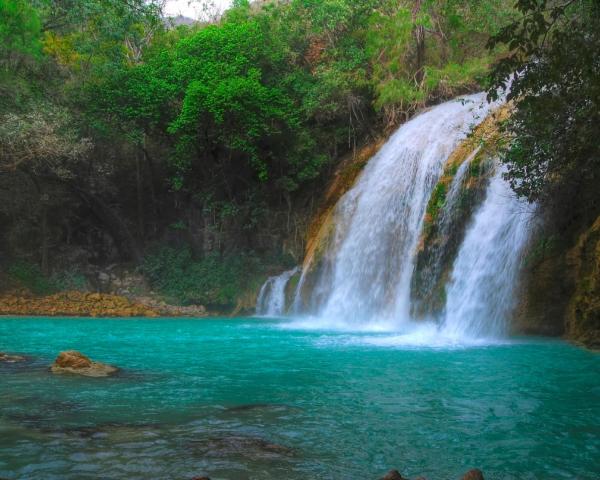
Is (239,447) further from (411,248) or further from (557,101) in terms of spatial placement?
(411,248)

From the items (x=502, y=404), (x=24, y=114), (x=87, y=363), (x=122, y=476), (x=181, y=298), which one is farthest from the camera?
(x=181, y=298)

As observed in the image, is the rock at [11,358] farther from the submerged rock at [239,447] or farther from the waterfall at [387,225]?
the waterfall at [387,225]

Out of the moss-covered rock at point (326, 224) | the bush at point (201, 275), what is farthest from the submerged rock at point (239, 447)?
the bush at point (201, 275)

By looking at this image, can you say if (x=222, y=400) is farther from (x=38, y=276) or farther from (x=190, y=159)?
(x=38, y=276)

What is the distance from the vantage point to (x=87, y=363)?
8.43 meters

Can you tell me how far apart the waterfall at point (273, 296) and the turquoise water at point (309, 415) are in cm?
942

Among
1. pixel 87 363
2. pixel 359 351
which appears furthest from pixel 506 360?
pixel 87 363

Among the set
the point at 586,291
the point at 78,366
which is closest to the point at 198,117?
the point at 586,291

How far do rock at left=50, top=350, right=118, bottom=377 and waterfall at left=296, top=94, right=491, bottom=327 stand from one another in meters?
8.28

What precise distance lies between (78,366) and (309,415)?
3.76 metres

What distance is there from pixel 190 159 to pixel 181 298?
16.4ft

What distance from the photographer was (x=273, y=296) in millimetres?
20812

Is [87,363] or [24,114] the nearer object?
[87,363]

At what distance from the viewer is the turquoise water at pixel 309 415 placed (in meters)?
4.61
